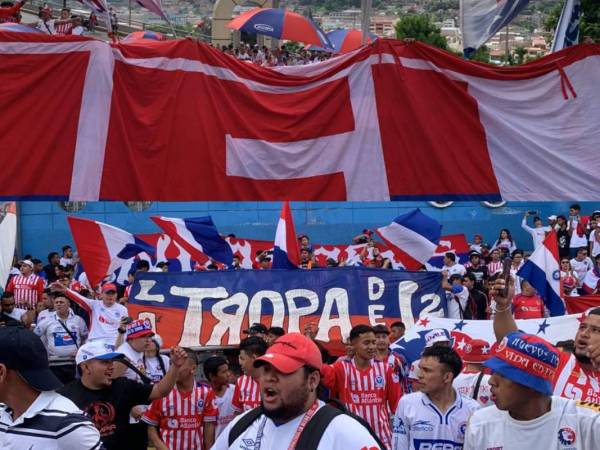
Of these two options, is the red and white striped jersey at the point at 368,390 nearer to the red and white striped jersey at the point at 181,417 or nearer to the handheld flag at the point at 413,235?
the red and white striped jersey at the point at 181,417

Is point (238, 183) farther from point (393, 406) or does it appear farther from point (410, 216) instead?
point (410, 216)

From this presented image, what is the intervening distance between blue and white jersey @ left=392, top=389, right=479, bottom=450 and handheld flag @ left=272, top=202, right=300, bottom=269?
621 centimetres

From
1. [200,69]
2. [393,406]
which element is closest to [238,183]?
[200,69]

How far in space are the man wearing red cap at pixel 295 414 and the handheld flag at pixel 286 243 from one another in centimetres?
899

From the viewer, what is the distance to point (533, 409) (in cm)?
480

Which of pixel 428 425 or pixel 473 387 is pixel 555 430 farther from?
pixel 473 387

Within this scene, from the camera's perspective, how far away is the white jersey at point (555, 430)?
4.73 m

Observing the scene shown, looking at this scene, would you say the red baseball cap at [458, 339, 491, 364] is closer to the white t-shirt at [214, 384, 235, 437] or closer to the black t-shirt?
the white t-shirt at [214, 384, 235, 437]

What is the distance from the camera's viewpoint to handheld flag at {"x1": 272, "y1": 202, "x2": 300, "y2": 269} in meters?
13.6

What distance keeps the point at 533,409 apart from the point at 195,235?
39.0ft

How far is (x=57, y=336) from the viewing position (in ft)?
46.6

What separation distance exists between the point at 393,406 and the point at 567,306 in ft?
14.2

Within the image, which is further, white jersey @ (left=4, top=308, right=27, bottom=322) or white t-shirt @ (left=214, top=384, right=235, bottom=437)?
white jersey @ (left=4, top=308, right=27, bottom=322)

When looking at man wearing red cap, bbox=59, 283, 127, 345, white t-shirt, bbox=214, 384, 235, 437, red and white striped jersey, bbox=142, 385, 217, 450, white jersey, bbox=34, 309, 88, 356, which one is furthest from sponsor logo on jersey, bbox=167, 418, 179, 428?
white jersey, bbox=34, 309, 88, 356
